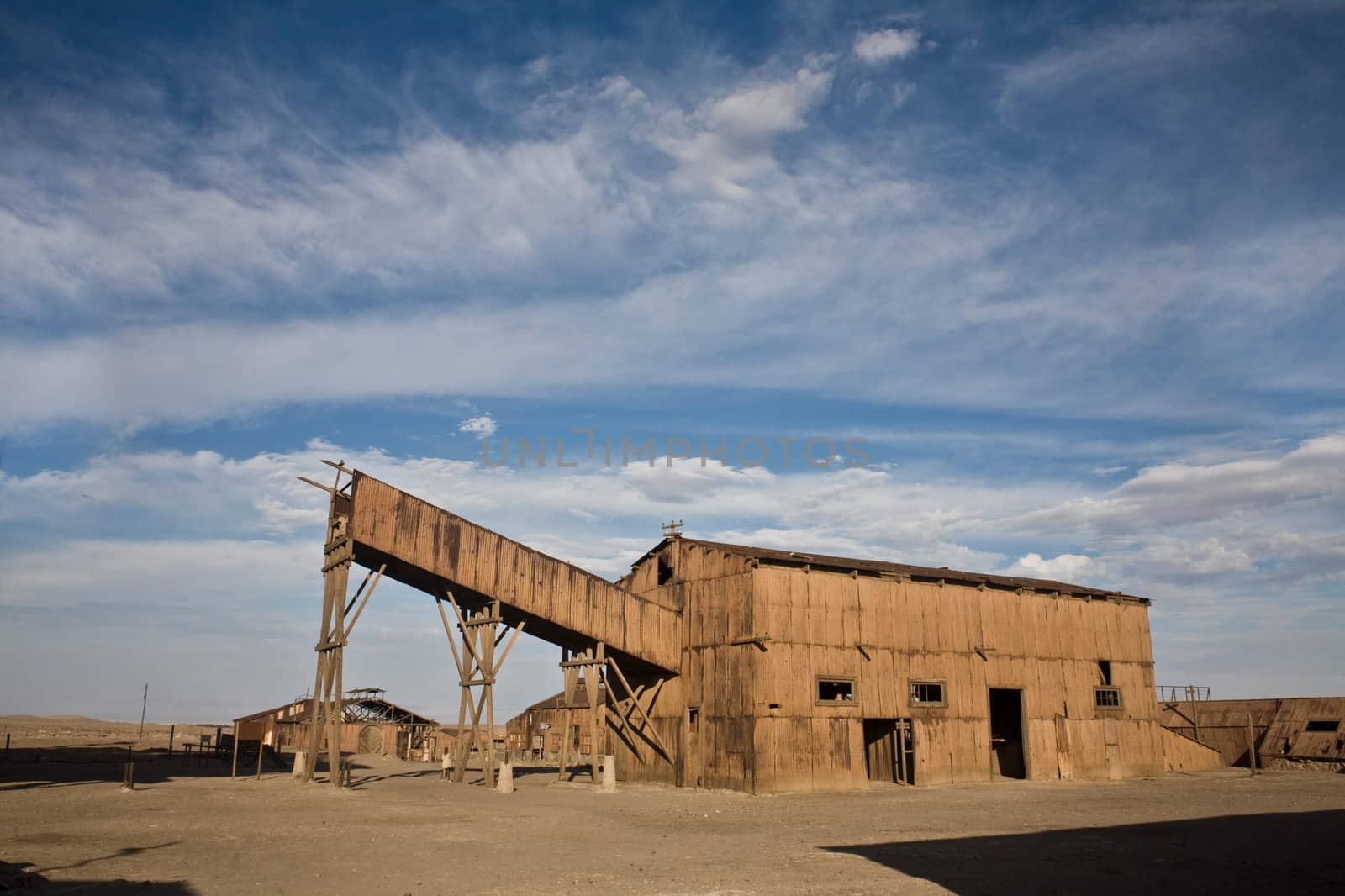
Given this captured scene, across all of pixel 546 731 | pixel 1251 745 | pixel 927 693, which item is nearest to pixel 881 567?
pixel 927 693

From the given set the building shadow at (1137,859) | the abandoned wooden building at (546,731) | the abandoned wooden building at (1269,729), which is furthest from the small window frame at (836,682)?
the abandoned wooden building at (546,731)

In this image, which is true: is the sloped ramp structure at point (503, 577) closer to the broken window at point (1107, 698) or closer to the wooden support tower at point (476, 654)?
the wooden support tower at point (476, 654)

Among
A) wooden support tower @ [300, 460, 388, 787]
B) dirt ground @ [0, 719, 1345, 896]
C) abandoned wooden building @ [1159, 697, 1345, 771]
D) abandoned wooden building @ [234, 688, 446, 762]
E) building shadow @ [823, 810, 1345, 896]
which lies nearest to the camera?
building shadow @ [823, 810, 1345, 896]

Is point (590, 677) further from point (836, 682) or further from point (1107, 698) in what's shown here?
point (1107, 698)

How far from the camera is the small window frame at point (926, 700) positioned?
3406 cm

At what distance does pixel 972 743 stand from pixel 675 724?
36.7ft

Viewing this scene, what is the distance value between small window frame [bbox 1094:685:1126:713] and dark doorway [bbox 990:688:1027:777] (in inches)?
126

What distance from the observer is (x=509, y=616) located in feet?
110

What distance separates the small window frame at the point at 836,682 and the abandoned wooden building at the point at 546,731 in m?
30.0

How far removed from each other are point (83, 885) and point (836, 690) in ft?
80.2

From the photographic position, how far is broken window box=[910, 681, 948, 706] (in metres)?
34.2

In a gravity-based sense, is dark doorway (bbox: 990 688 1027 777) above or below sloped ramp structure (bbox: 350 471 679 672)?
below

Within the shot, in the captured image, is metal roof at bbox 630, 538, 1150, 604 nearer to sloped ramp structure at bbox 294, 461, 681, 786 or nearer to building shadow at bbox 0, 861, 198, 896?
sloped ramp structure at bbox 294, 461, 681, 786

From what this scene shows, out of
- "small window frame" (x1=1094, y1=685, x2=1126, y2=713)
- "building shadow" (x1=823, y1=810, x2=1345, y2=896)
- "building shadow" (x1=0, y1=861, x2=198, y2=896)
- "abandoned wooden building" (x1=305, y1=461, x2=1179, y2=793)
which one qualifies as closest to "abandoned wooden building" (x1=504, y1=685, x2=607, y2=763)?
"abandoned wooden building" (x1=305, y1=461, x2=1179, y2=793)
